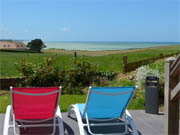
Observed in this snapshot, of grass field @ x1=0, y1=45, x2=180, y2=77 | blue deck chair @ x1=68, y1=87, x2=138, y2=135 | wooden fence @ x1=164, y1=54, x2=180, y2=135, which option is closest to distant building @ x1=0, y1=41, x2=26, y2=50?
grass field @ x1=0, y1=45, x2=180, y2=77

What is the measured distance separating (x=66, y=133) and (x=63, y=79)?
456 cm

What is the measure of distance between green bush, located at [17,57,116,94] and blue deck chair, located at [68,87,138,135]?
3.89 m

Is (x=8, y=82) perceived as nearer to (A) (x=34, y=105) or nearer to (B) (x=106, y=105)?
(A) (x=34, y=105)

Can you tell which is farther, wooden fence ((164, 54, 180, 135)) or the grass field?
the grass field

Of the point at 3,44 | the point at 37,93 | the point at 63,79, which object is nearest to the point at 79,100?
the point at 63,79

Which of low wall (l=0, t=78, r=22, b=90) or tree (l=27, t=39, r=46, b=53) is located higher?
tree (l=27, t=39, r=46, b=53)

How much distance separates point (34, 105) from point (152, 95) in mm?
2613

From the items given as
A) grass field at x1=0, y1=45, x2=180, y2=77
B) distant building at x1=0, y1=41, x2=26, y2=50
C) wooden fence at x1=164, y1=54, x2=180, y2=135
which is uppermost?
distant building at x1=0, y1=41, x2=26, y2=50

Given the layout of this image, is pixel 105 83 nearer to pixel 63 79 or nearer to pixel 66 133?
pixel 63 79

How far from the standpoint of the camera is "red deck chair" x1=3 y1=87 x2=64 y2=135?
3613mm

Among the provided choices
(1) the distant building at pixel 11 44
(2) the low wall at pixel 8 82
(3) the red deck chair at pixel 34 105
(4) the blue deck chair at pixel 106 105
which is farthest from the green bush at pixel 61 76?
(3) the red deck chair at pixel 34 105

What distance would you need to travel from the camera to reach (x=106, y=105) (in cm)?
393

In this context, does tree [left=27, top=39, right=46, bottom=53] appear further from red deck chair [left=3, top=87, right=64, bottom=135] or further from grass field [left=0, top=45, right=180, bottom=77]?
red deck chair [left=3, top=87, right=64, bottom=135]

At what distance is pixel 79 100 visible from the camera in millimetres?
6746
